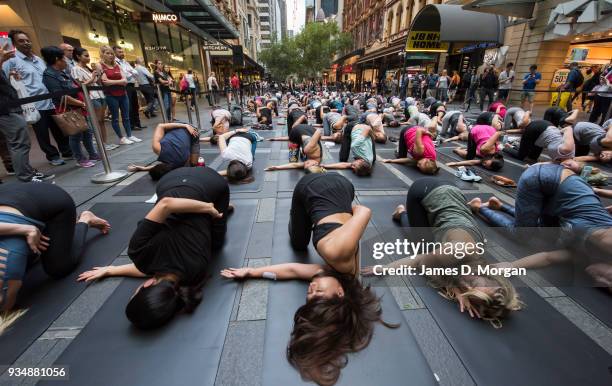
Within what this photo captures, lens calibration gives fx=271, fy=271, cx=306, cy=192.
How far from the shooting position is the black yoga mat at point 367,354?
1.67m

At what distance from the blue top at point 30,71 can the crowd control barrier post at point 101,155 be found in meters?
1.17

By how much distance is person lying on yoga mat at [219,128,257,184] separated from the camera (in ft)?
14.7

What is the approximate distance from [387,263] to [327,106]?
8.72 meters

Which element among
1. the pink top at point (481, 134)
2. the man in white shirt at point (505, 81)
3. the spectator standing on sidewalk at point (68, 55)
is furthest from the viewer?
the man in white shirt at point (505, 81)

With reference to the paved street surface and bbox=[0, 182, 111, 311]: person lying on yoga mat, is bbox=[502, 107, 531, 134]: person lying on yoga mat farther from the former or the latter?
bbox=[0, 182, 111, 311]: person lying on yoga mat

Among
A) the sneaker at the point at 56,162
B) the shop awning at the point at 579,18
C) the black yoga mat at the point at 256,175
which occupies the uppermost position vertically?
the shop awning at the point at 579,18

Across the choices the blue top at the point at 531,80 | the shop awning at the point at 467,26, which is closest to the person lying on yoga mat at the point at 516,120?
the blue top at the point at 531,80

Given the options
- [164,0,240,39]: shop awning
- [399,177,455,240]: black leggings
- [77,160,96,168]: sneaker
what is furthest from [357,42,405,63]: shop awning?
[77,160,96,168]: sneaker

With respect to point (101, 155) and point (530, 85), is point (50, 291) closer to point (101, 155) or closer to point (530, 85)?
point (101, 155)

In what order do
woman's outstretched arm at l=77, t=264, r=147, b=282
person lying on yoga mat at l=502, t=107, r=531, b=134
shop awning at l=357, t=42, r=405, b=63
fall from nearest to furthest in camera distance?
woman's outstretched arm at l=77, t=264, r=147, b=282 < person lying on yoga mat at l=502, t=107, r=531, b=134 < shop awning at l=357, t=42, r=405, b=63

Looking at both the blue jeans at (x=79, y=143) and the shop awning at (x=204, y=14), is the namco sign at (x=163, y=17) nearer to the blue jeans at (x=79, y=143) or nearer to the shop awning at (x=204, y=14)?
the shop awning at (x=204, y=14)

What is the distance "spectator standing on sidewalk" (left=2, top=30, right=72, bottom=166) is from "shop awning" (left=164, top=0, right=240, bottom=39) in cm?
834

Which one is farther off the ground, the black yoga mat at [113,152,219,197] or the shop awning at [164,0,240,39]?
the shop awning at [164,0,240,39]

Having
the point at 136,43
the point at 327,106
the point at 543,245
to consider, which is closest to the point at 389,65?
the point at 327,106
